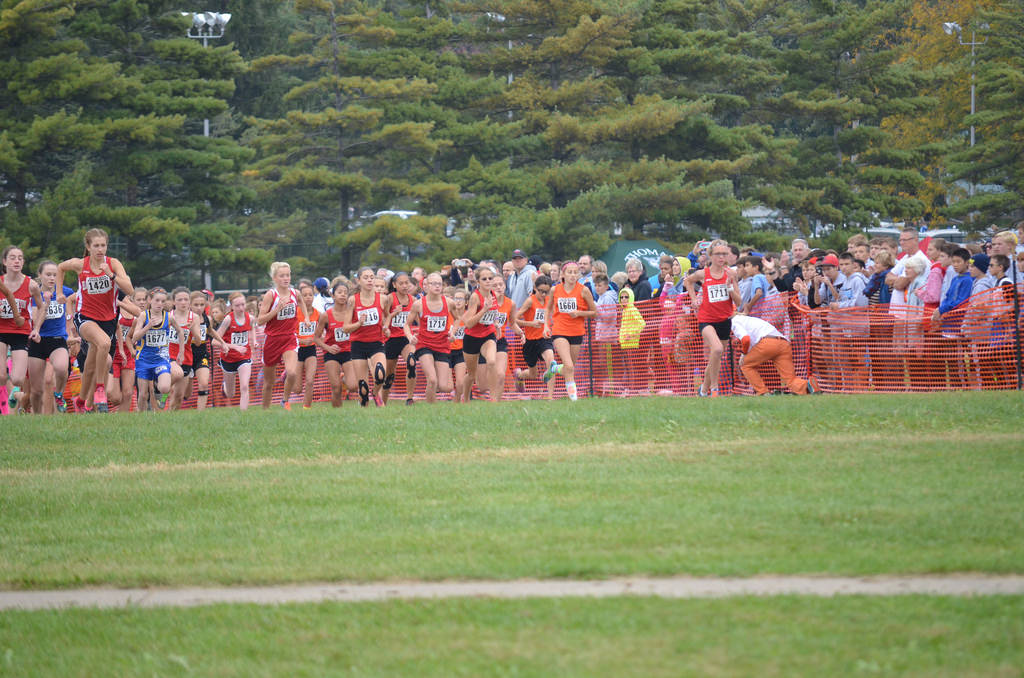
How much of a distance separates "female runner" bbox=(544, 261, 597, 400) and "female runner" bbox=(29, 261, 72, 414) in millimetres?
6823

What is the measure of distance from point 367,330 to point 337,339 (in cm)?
96

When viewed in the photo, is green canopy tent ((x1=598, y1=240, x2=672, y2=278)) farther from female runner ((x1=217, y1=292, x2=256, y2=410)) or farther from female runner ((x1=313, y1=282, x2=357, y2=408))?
female runner ((x1=313, y1=282, x2=357, y2=408))

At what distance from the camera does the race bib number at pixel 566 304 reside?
17625 millimetres

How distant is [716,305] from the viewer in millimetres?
16781

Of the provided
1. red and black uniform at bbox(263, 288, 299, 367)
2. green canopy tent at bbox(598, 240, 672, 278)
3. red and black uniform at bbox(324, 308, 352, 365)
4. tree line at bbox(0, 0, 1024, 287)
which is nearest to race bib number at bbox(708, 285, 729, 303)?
red and black uniform at bbox(324, 308, 352, 365)

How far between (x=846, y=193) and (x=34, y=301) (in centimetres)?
2867

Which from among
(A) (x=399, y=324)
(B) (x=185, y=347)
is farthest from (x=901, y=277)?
(B) (x=185, y=347)

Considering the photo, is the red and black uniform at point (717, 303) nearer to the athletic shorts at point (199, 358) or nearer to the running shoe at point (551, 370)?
the running shoe at point (551, 370)

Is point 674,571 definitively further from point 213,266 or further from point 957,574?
point 213,266

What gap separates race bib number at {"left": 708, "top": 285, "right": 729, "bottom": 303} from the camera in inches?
656

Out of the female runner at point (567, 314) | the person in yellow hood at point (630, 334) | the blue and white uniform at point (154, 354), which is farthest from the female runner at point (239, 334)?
the person in yellow hood at point (630, 334)

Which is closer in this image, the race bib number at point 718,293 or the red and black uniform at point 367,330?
the race bib number at point 718,293

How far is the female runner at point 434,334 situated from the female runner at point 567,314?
148 cm

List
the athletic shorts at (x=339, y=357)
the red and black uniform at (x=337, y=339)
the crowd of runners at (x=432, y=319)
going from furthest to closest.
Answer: the athletic shorts at (x=339, y=357) < the red and black uniform at (x=337, y=339) < the crowd of runners at (x=432, y=319)
